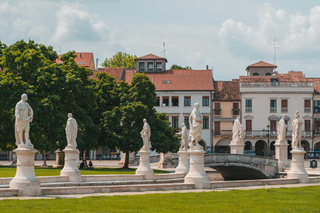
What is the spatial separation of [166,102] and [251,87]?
39.2ft

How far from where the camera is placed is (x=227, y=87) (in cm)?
8094

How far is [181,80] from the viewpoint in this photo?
79.2 meters

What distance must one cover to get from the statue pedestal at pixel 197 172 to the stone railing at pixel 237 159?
67.1ft

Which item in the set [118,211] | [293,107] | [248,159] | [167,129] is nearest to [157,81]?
[293,107]

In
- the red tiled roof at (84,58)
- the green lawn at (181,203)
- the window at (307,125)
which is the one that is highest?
the red tiled roof at (84,58)

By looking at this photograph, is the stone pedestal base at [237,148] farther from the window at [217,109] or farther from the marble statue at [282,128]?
the window at [217,109]

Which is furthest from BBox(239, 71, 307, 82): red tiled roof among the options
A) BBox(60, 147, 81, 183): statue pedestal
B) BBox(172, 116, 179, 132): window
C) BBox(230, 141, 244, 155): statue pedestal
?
BBox(60, 147, 81, 183): statue pedestal

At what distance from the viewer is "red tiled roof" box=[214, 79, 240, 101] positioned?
79062 millimetres

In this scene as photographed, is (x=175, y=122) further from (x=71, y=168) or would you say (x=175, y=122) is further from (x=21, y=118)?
(x=21, y=118)

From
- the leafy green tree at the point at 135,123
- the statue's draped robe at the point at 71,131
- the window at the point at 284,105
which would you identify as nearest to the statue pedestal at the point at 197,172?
the statue's draped robe at the point at 71,131

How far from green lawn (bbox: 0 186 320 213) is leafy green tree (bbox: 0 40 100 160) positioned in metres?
22.7

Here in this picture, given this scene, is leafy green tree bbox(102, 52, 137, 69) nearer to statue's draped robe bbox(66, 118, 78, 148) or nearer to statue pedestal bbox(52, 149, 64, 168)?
statue pedestal bbox(52, 149, 64, 168)

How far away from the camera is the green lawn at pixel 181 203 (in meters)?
16.8

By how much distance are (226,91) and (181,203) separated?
62262 millimetres
